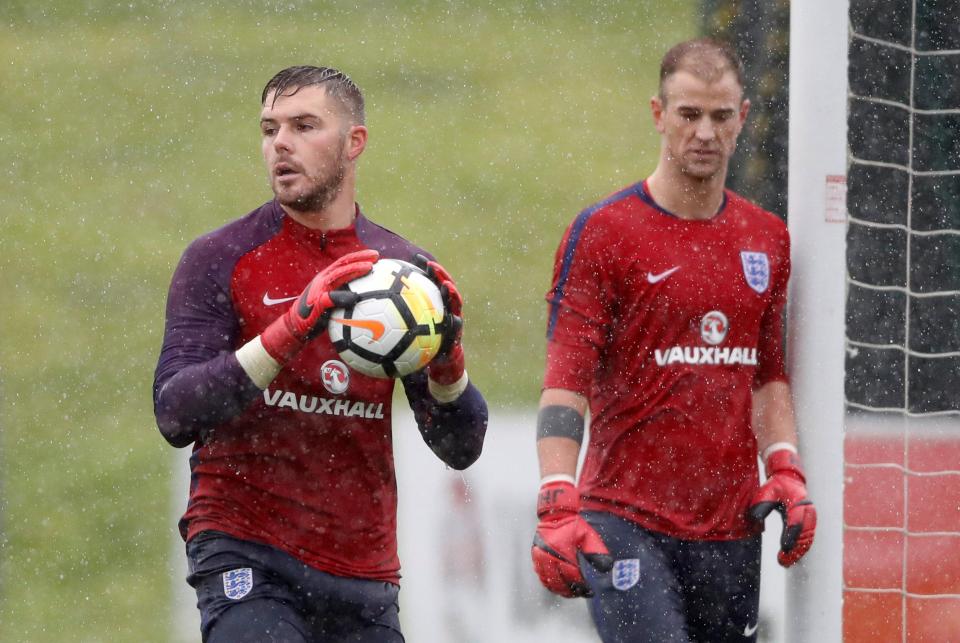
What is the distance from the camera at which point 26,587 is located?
10.9 metres

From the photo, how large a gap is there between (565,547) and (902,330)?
→ 2836 mm

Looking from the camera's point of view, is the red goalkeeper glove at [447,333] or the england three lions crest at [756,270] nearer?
the red goalkeeper glove at [447,333]

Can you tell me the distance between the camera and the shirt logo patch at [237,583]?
168 inches

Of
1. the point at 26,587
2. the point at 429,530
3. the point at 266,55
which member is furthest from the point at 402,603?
the point at 266,55

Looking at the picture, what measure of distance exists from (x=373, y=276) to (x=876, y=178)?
10.9 ft

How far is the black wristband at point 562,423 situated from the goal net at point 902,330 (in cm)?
126

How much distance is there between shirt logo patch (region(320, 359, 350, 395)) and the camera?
14.5 feet

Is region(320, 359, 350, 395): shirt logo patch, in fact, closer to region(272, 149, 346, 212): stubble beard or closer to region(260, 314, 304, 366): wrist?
region(260, 314, 304, 366): wrist

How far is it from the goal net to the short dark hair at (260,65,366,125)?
5.75 ft

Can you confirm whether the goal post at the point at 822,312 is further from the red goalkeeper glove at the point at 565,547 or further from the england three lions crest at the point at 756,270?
the red goalkeeper glove at the point at 565,547

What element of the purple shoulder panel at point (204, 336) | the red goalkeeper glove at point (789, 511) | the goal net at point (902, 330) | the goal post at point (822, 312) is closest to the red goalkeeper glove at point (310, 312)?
the purple shoulder panel at point (204, 336)

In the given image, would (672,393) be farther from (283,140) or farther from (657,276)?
(283,140)

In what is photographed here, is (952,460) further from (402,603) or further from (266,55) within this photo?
(266,55)

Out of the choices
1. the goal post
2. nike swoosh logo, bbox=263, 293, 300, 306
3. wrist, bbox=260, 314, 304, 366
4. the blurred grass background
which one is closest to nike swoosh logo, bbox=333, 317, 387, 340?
wrist, bbox=260, 314, 304, 366
